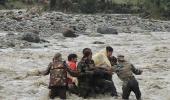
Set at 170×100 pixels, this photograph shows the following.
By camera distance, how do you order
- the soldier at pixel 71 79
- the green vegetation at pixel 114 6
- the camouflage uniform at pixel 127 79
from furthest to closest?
the green vegetation at pixel 114 6
the soldier at pixel 71 79
the camouflage uniform at pixel 127 79

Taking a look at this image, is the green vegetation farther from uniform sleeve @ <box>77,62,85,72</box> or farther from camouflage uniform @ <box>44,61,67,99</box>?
camouflage uniform @ <box>44,61,67,99</box>

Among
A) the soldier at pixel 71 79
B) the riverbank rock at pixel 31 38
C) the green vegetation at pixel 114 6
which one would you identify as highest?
the soldier at pixel 71 79

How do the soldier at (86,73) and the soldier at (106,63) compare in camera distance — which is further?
the soldier at (106,63)

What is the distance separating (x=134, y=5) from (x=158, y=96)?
128 ft

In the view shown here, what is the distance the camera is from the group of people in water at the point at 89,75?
12.1 metres

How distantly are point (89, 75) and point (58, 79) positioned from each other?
742mm

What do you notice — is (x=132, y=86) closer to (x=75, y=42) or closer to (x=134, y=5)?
(x=75, y=42)

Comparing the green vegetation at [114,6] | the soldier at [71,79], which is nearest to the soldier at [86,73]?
the soldier at [71,79]

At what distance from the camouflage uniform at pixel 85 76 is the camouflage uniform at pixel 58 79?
16.4 inches

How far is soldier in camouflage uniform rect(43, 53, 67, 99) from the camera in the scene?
39.8 feet

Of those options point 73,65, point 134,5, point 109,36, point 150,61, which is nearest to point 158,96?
point 73,65

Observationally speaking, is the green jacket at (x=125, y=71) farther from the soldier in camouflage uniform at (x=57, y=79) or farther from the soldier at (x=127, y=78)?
the soldier in camouflage uniform at (x=57, y=79)

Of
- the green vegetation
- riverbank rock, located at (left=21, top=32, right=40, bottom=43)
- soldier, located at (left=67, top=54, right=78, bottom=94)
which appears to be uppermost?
soldier, located at (left=67, top=54, right=78, bottom=94)

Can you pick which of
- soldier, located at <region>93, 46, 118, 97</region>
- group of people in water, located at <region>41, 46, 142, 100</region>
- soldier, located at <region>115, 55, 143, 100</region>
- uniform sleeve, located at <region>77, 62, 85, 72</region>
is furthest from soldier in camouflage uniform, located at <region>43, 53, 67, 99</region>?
soldier, located at <region>115, 55, 143, 100</region>
